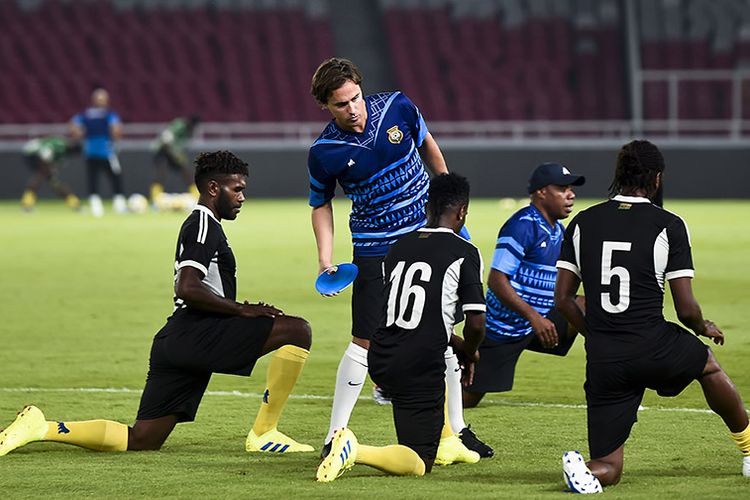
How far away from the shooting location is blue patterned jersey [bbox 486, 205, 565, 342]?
8281 millimetres

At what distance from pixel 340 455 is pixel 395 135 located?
181 centimetres

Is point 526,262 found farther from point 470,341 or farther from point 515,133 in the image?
point 515,133

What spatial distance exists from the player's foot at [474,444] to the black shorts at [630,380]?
0.89 m

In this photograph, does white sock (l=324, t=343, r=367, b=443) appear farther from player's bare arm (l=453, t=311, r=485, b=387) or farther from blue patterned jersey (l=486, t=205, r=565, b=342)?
blue patterned jersey (l=486, t=205, r=565, b=342)

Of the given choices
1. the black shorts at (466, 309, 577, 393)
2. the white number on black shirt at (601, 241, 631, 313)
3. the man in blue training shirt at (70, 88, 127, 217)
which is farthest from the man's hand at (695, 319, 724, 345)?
the man in blue training shirt at (70, 88, 127, 217)

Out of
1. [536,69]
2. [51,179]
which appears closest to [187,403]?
[51,179]

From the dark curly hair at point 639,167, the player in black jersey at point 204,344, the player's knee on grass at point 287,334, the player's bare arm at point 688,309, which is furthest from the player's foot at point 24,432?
the player's bare arm at point 688,309

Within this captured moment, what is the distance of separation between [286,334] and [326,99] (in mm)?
1174

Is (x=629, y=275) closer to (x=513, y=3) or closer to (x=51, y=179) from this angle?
(x=51, y=179)

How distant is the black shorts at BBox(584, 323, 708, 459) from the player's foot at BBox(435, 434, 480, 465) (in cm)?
84

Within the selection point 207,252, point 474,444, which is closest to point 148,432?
point 207,252

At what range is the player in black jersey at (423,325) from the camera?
21.0 ft

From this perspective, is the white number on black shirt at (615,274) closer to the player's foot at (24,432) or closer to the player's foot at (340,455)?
the player's foot at (340,455)

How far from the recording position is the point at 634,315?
6148 millimetres
